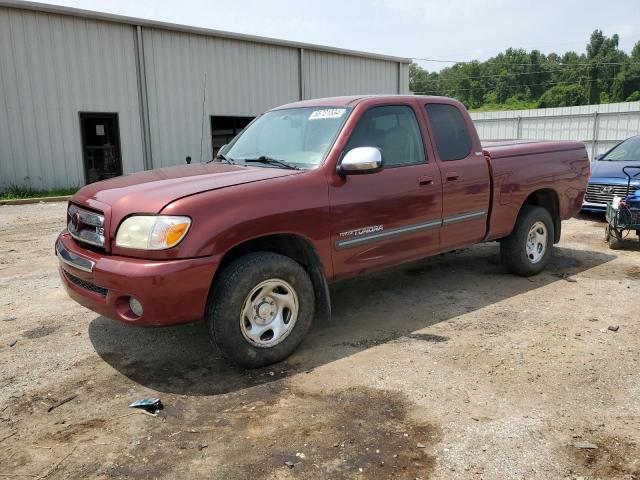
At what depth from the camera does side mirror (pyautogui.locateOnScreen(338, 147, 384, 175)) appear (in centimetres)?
399

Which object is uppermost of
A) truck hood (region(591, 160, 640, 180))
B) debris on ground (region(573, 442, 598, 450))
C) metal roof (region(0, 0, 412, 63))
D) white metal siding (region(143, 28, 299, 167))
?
metal roof (region(0, 0, 412, 63))

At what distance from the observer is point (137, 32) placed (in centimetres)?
1528

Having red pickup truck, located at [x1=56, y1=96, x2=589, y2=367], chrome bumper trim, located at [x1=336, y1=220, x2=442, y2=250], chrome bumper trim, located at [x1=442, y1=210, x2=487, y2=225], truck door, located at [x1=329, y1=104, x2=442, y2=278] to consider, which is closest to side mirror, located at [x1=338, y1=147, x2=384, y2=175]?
red pickup truck, located at [x1=56, y1=96, x2=589, y2=367]

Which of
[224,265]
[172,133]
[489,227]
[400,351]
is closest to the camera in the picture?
[224,265]

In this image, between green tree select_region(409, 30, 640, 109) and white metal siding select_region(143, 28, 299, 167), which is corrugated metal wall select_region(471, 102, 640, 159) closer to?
white metal siding select_region(143, 28, 299, 167)

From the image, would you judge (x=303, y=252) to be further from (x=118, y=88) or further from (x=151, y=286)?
(x=118, y=88)

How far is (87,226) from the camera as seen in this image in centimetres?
381

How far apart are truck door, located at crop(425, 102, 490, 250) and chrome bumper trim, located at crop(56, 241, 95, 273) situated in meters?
3.00

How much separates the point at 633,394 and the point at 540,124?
76.4 ft

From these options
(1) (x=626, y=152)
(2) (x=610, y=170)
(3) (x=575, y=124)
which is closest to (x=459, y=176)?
(2) (x=610, y=170)

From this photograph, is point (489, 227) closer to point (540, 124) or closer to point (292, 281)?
point (292, 281)

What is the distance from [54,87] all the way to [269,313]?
12929 millimetres

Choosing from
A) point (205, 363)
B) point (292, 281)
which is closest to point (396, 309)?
point (292, 281)

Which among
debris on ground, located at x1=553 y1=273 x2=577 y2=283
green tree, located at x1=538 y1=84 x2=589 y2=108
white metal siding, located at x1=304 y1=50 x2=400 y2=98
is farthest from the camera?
green tree, located at x1=538 y1=84 x2=589 y2=108
